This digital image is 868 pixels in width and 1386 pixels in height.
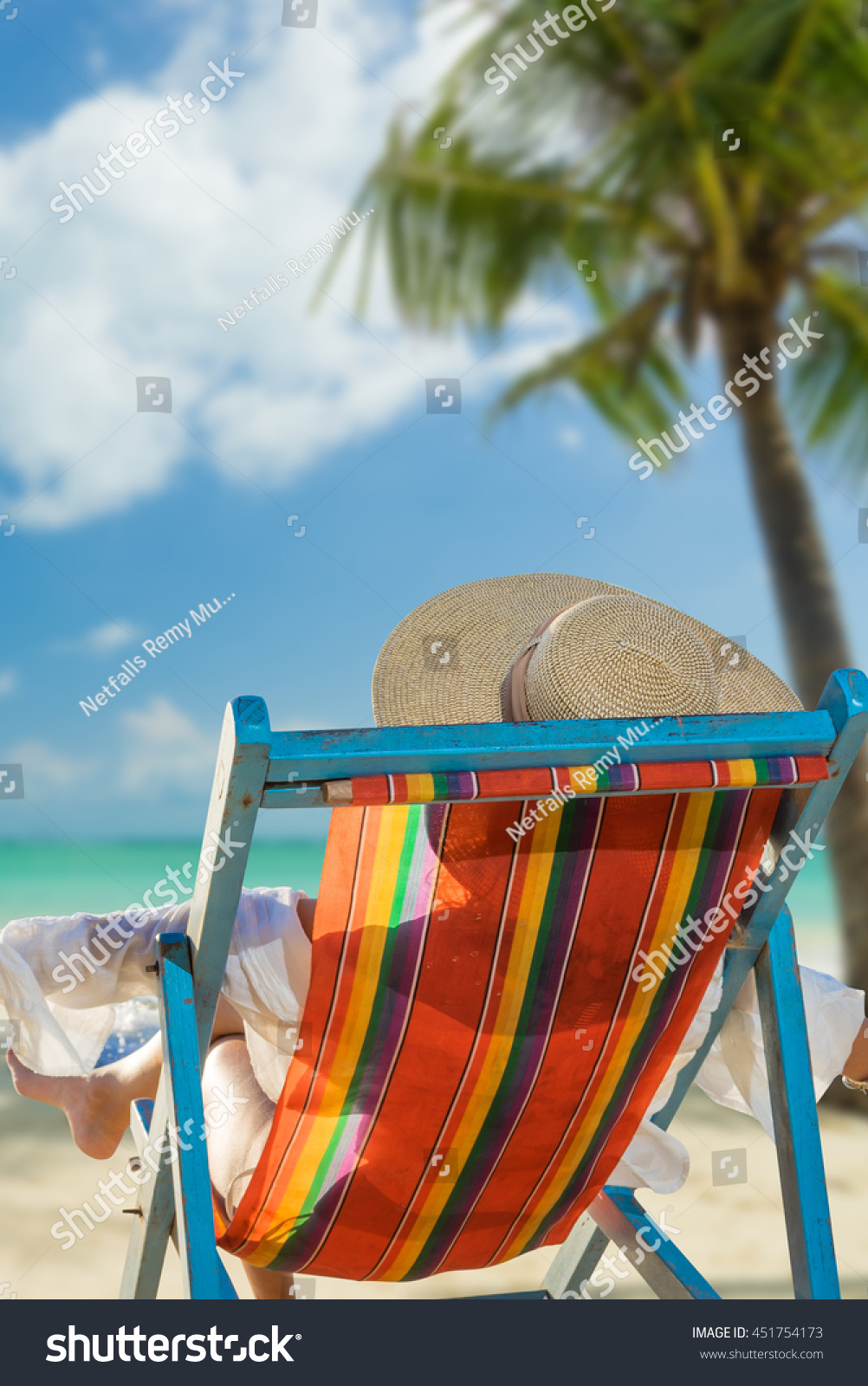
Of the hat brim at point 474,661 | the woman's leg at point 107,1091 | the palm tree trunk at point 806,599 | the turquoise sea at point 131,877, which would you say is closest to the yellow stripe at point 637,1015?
the hat brim at point 474,661

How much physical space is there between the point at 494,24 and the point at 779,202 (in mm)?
1894

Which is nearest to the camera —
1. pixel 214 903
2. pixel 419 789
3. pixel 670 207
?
pixel 419 789

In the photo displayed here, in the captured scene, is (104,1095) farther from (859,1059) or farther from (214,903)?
(859,1059)

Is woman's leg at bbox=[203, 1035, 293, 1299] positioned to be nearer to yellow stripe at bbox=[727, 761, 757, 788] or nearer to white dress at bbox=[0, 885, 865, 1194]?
white dress at bbox=[0, 885, 865, 1194]

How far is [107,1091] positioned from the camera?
5.32 ft

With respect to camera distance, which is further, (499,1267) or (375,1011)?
(499,1267)

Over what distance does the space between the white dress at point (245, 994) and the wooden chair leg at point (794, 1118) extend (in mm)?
84

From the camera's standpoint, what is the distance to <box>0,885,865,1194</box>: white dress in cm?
128

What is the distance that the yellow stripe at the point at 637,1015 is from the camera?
1.16 meters

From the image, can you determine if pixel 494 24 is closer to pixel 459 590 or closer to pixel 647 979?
pixel 459 590

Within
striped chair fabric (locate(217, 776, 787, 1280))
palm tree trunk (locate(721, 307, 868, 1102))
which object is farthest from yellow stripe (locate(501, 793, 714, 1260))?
palm tree trunk (locate(721, 307, 868, 1102))

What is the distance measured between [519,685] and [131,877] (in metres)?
10.5

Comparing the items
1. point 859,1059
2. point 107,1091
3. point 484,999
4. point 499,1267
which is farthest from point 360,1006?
point 499,1267

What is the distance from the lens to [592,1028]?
123cm
